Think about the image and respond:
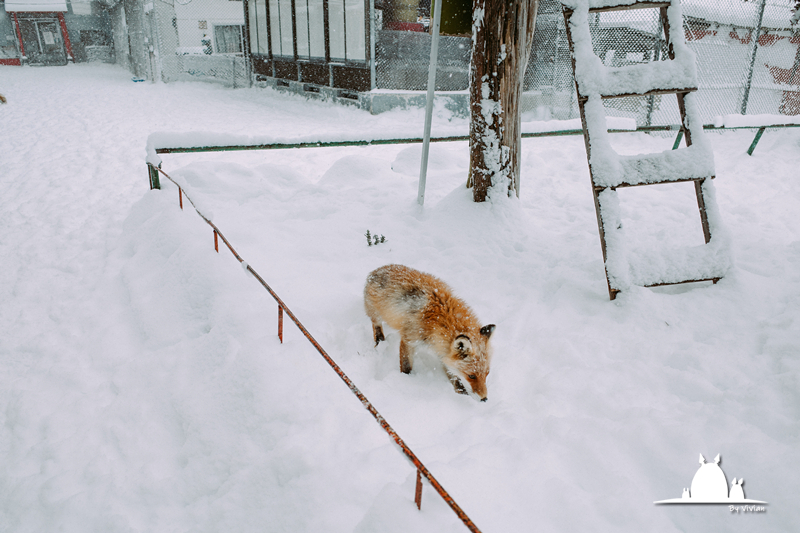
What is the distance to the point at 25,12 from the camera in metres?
30.1

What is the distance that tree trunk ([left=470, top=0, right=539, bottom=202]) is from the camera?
4.52 m

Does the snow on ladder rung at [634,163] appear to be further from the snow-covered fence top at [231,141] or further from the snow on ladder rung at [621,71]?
the snow-covered fence top at [231,141]

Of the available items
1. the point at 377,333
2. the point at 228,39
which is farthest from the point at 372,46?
the point at 228,39

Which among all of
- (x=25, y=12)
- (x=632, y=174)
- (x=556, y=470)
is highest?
(x=25, y=12)

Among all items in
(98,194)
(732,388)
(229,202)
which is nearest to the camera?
(732,388)

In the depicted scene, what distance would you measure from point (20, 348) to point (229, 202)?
8.76ft

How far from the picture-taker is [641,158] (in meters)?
3.65

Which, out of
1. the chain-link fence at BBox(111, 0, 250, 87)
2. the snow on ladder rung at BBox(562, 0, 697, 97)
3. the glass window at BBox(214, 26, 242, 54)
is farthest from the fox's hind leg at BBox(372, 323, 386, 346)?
the glass window at BBox(214, 26, 242, 54)

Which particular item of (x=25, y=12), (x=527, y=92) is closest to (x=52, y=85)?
(x=25, y=12)

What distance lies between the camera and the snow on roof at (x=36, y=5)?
29391mm

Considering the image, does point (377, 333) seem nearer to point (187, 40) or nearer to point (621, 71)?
point (621, 71)

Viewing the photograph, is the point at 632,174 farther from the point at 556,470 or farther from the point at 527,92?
the point at 527,92

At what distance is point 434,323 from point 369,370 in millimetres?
604

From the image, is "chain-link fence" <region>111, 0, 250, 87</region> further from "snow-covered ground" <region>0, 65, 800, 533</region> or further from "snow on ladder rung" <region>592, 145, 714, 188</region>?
"snow on ladder rung" <region>592, 145, 714, 188</region>
